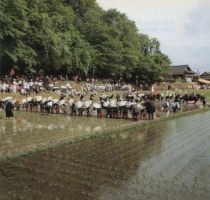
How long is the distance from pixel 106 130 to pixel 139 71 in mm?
46194

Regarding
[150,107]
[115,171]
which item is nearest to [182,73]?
[150,107]

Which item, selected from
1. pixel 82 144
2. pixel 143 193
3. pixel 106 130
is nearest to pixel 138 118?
pixel 106 130

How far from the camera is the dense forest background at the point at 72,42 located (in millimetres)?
43688

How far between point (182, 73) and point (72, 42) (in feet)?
145

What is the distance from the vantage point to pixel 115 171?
52.3 feet

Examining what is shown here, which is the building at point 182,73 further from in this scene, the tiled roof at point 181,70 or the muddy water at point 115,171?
the muddy water at point 115,171

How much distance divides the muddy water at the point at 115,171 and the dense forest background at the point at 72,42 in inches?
932

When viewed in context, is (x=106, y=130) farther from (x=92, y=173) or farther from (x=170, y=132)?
(x=92, y=173)

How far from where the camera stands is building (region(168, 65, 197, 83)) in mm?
93000

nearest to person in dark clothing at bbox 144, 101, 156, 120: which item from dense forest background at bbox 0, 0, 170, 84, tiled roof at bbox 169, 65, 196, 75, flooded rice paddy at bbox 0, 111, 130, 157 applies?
flooded rice paddy at bbox 0, 111, 130, 157

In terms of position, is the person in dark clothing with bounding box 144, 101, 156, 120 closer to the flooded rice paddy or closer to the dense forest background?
the flooded rice paddy

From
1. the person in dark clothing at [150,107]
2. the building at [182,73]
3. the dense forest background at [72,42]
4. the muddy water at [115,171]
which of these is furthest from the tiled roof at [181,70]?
the muddy water at [115,171]

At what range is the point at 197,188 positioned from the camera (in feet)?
45.9

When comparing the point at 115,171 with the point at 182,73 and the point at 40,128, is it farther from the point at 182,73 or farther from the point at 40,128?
the point at 182,73
